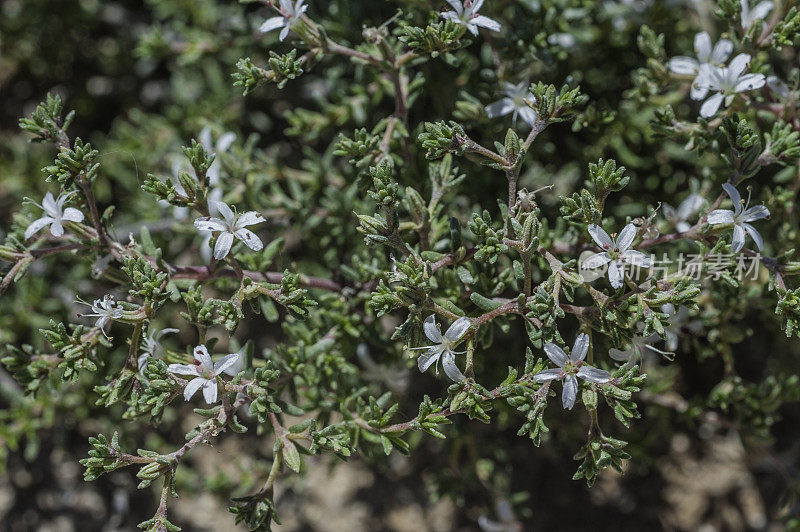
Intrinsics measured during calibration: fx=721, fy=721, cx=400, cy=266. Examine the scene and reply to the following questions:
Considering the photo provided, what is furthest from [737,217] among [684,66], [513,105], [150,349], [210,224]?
[150,349]

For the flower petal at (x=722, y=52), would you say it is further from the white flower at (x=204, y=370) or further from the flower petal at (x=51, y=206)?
the flower petal at (x=51, y=206)

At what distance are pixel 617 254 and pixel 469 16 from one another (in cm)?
115

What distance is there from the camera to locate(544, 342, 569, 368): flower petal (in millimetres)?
2664

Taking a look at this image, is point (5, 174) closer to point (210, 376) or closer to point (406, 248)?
point (210, 376)

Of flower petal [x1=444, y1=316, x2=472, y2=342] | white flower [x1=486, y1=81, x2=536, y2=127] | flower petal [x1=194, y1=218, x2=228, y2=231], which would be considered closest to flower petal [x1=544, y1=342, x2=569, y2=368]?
flower petal [x1=444, y1=316, x2=472, y2=342]

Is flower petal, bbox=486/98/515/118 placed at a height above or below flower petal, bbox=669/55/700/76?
below

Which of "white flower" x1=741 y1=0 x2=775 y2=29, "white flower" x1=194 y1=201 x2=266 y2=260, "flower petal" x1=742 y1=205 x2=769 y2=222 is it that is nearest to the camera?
"white flower" x1=194 y1=201 x2=266 y2=260

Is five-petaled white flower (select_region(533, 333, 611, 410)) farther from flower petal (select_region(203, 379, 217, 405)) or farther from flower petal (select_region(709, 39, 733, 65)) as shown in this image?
flower petal (select_region(709, 39, 733, 65))

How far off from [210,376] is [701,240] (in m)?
2.07

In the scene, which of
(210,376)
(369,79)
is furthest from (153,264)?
(369,79)

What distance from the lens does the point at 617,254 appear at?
2.77 metres

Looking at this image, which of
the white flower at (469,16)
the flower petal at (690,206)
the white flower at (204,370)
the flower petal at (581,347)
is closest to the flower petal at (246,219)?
A: the white flower at (204,370)

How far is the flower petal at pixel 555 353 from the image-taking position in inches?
105

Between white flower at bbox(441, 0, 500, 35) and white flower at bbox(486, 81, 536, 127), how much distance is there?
15.9 inches
